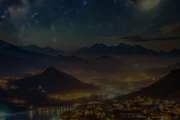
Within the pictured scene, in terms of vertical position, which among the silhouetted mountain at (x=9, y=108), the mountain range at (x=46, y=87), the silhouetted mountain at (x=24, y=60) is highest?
the silhouetted mountain at (x=24, y=60)

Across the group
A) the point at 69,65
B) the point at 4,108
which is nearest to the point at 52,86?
the point at 69,65

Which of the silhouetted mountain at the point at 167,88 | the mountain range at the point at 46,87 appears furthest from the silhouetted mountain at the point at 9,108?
the silhouetted mountain at the point at 167,88

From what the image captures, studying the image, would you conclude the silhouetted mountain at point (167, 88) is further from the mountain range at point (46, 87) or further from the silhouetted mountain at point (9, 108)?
the mountain range at point (46, 87)

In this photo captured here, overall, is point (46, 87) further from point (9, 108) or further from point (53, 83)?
point (9, 108)

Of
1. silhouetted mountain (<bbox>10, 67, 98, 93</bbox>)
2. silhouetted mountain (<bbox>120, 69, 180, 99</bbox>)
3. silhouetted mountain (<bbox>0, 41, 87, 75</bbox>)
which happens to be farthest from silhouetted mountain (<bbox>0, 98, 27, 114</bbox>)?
silhouetted mountain (<bbox>0, 41, 87, 75</bbox>)

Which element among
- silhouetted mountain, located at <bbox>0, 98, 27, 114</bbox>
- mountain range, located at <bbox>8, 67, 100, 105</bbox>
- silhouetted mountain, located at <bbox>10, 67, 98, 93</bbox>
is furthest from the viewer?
silhouetted mountain, located at <bbox>10, 67, 98, 93</bbox>

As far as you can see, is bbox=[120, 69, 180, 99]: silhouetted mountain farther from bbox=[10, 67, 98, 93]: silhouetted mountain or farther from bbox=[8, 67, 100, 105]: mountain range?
bbox=[10, 67, 98, 93]: silhouetted mountain
